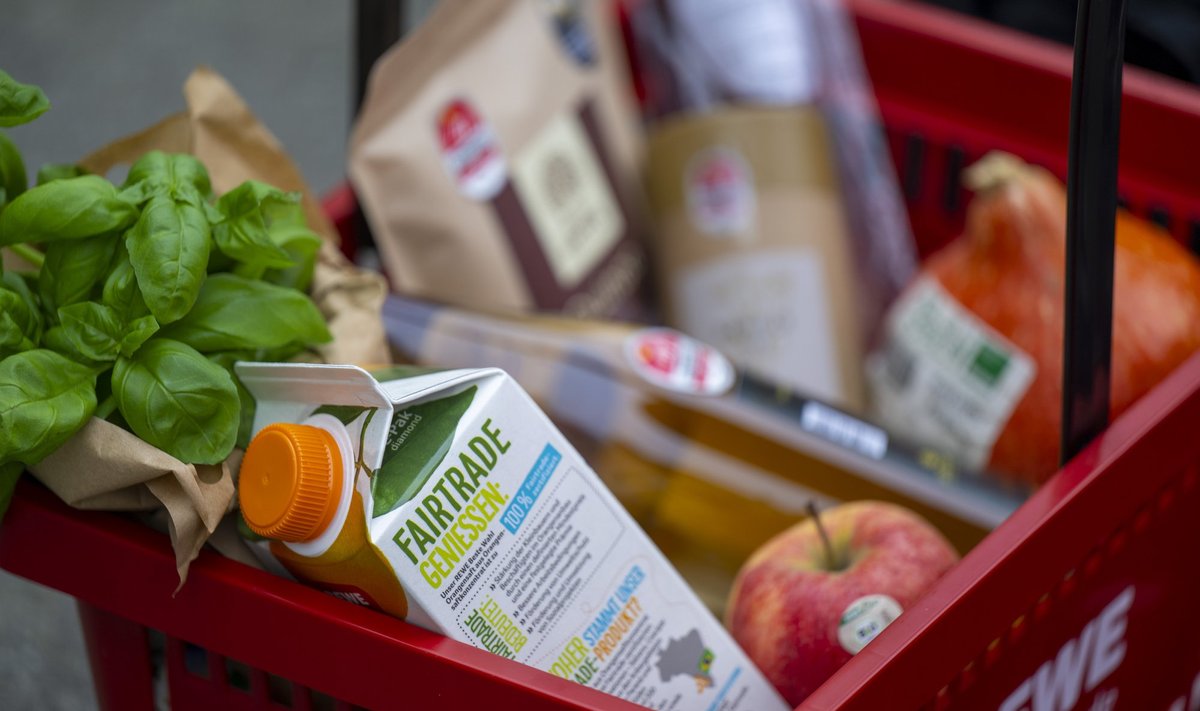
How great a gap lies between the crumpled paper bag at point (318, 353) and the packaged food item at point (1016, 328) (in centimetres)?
38

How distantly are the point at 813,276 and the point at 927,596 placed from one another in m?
0.48

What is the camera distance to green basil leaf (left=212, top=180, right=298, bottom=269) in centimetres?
58

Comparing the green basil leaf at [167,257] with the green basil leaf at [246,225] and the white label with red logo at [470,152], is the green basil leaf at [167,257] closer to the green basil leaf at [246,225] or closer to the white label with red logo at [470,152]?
the green basil leaf at [246,225]

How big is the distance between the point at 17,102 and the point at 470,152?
0.40 m

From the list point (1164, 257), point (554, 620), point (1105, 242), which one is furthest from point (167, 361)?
point (1164, 257)

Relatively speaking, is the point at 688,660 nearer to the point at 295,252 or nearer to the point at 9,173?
the point at 295,252

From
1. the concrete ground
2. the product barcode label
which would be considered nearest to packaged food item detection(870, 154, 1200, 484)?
the product barcode label

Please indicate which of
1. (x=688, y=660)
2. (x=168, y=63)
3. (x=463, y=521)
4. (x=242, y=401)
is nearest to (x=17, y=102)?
(x=242, y=401)

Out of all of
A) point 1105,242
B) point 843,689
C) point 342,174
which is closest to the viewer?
point 843,689

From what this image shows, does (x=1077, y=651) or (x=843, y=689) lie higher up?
(x=843, y=689)

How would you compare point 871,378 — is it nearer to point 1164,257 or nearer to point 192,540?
point 1164,257

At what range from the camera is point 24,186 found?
623 mm

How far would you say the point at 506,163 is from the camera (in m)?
0.95

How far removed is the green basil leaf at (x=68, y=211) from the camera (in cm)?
55
